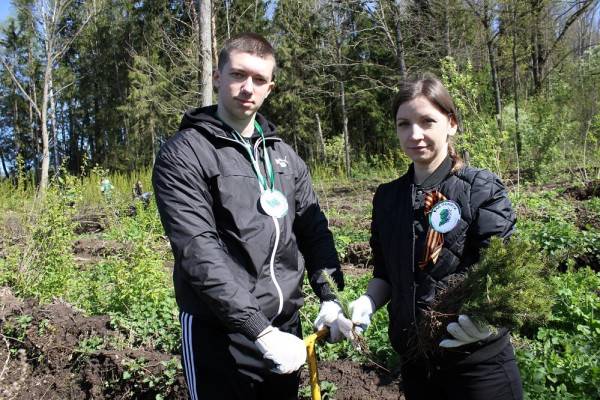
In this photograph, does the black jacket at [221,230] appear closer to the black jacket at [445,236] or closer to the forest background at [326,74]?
the black jacket at [445,236]

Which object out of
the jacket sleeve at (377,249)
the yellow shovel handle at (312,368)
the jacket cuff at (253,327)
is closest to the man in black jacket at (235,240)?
the jacket cuff at (253,327)

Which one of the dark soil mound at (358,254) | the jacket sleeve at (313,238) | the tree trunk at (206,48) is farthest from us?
the tree trunk at (206,48)

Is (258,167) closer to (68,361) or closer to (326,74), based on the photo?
(68,361)

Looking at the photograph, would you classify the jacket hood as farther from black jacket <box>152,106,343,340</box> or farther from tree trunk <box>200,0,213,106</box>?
tree trunk <box>200,0,213,106</box>

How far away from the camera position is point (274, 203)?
2.02m

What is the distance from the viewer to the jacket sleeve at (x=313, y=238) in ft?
7.39

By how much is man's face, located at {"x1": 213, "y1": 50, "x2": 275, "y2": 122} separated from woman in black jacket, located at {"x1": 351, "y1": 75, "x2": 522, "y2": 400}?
1.87 feet

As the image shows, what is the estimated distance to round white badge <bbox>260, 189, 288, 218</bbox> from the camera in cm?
199

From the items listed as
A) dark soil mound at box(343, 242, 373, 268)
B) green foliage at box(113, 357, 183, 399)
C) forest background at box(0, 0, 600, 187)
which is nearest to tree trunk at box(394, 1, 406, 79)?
forest background at box(0, 0, 600, 187)

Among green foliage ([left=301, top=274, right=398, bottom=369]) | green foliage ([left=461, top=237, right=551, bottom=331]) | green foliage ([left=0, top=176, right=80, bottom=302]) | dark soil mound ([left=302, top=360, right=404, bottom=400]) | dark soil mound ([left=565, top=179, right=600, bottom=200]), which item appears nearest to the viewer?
green foliage ([left=461, top=237, right=551, bottom=331])

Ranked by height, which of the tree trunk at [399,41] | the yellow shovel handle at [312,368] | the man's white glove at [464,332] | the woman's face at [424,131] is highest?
the tree trunk at [399,41]

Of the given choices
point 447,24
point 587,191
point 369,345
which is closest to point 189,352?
point 369,345

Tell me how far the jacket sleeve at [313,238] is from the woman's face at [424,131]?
1.82 feet

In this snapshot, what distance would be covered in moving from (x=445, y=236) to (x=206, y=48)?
780 cm
